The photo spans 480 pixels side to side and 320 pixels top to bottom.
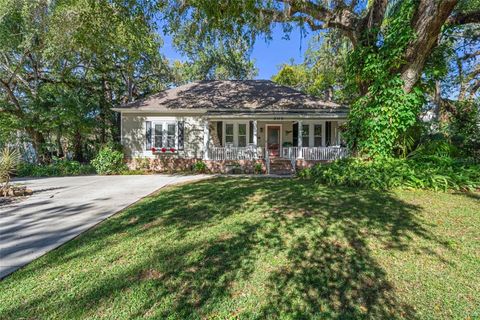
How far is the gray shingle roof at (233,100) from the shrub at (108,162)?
2937 millimetres

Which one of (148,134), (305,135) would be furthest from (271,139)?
(148,134)

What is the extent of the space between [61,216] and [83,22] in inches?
250

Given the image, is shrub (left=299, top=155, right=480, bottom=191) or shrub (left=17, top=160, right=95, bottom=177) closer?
shrub (left=299, top=155, right=480, bottom=191)

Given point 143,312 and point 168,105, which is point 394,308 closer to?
point 143,312

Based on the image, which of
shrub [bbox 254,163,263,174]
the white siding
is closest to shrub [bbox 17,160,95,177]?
the white siding

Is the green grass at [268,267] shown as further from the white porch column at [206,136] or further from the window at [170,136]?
the window at [170,136]

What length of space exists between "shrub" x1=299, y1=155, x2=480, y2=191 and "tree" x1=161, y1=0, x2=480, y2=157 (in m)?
1.06

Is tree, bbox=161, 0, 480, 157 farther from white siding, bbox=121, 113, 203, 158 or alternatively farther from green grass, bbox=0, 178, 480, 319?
white siding, bbox=121, 113, 203, 158

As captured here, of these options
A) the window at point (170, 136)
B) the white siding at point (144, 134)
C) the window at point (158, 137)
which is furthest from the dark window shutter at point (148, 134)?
the window at point (170, 136)

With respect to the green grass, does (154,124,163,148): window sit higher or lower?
higher

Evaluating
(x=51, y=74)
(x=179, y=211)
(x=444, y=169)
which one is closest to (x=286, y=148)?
(x=444, y=169)

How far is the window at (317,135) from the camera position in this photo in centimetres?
1432

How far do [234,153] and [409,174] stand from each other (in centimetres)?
879

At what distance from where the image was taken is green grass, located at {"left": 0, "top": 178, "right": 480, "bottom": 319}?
2279 millimetres
